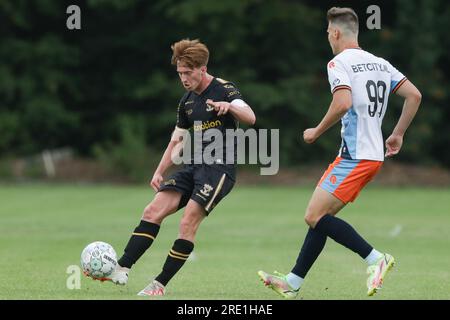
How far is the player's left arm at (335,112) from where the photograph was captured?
26.2ft

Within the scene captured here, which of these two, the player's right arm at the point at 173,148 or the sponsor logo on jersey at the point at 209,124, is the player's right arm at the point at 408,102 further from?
the player's right arm at the point at 173,148

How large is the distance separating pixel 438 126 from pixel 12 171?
50.5ft

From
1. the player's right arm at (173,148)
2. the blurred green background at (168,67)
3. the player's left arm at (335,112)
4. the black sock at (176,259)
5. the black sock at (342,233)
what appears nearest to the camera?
the player's left arm at (335,112)

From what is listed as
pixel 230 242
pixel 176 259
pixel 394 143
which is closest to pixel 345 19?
pixel 394 143

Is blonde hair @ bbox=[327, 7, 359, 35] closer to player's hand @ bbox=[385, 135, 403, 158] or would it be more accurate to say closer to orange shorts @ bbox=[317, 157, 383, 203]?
player's hand @ bbox=[385, 135, 403, 158]

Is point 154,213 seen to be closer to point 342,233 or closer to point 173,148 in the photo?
point 173,148

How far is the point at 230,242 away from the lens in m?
15.1

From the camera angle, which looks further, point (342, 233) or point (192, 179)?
point (192, 179)

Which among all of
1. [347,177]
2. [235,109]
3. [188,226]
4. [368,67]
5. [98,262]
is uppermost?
[368,67]

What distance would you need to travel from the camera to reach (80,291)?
866cm

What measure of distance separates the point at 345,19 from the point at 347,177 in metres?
1.27

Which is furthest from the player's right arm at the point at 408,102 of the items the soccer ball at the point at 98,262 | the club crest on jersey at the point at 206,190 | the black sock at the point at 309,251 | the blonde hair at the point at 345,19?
the soccer ball at the point at 98,262

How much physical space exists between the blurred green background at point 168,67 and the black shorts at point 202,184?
82.7 feet

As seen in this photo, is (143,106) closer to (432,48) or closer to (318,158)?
(318,158)
